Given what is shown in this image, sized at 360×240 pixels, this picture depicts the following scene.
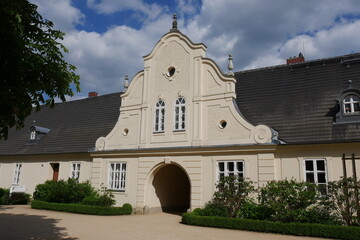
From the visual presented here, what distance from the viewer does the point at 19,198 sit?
23594 millimetres

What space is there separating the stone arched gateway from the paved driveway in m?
3.09

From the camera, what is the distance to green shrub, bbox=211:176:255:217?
14.9m

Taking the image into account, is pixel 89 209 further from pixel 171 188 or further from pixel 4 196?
pixel 4 196

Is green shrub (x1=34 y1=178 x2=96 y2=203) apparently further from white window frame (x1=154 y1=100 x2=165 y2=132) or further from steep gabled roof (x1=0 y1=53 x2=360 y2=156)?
white window frame (x1=154 y1=100 x2=165 y2=132)

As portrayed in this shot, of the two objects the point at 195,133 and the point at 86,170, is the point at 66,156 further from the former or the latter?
the point at 195,133

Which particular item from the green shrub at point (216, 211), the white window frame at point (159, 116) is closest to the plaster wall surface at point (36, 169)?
the white window frame at point (159, 116)

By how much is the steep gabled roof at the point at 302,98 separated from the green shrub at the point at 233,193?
9.81 ft

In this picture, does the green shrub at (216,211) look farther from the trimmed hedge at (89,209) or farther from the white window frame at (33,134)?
the white window frame at (33,134)

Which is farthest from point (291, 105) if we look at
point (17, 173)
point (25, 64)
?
point (17, 173)

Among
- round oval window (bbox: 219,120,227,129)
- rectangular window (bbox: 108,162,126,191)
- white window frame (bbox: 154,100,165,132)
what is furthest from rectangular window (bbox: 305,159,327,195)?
rectangular window (bbox: 108,162,126,191)

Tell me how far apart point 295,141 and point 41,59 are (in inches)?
470

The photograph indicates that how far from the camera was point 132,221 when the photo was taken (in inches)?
615

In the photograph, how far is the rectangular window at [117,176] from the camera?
786 inches

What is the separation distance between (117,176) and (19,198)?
345 inches
